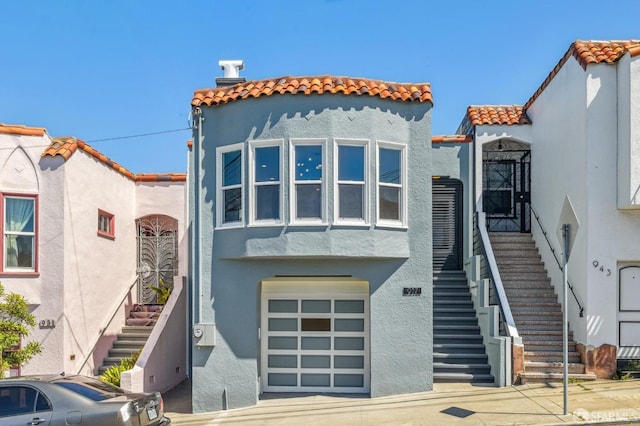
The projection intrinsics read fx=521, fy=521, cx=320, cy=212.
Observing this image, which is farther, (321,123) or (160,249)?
(160,249)

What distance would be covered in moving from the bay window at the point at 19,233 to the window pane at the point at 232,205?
4.59 m

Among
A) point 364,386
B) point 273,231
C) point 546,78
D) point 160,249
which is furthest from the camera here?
point 160,249

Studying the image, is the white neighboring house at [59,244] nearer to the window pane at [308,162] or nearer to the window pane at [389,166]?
the window pane at [308,162]

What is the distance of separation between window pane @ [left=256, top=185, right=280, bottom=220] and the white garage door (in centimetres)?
187

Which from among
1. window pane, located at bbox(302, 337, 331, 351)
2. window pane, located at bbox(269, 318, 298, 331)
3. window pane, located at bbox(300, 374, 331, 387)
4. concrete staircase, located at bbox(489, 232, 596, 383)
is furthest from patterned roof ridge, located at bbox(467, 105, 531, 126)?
window pane, located at bbox(300, 374, 331, 387)

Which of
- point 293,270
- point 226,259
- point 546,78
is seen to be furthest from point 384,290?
point 546,78

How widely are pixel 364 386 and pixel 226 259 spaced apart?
403cm

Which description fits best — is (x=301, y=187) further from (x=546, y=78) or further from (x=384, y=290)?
(x=546, y=78)

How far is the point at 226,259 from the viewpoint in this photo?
35.6 feet

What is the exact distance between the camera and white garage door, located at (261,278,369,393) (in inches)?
448

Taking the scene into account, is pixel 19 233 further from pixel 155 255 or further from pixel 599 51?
pixel 599 51

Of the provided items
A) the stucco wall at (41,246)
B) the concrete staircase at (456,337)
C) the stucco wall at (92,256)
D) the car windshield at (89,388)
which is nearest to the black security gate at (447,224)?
the concrete staircase at (456,337)

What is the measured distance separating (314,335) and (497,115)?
316 inches

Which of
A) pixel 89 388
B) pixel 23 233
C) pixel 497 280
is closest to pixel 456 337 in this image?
pixel 497 280
